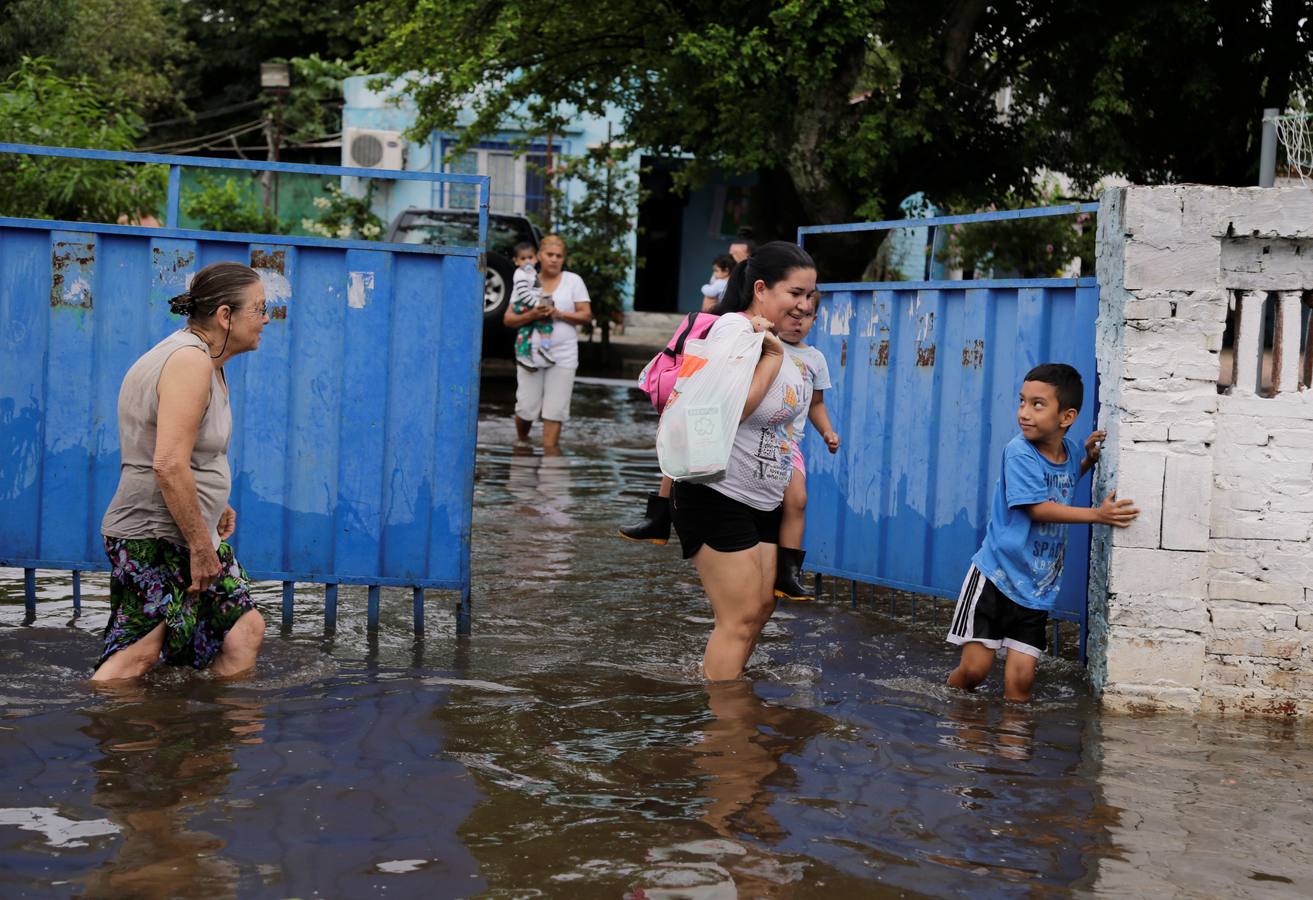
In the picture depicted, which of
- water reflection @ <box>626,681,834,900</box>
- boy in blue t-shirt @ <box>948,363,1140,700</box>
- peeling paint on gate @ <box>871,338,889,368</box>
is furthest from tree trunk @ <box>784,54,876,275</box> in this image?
water reflection @ <box>626,681,834,900</box>

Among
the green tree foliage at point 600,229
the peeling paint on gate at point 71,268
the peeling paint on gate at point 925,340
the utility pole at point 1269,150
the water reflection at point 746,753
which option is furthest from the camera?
the green tree foliage at point 600,229

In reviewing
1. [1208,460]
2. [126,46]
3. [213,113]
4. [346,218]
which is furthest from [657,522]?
[213,113]

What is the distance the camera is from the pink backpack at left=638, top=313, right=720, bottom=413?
538 cm

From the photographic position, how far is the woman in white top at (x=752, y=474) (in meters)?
5.31

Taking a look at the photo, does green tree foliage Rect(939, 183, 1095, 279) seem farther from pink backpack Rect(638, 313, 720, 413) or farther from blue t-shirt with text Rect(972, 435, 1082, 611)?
pink backpack Rect(638, 313, 720, 413)

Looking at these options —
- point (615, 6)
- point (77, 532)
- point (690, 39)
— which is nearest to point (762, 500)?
point (77, 532)

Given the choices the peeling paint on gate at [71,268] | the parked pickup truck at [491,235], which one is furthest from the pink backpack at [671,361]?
the parked pickup truck at [491,235]

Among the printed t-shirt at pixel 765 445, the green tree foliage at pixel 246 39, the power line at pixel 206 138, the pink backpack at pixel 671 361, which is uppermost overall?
the green tree foliage at pixel 246 39

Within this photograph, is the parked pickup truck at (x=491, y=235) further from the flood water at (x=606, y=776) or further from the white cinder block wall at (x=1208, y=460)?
the white cinder block wall at (x=1208, y=460)

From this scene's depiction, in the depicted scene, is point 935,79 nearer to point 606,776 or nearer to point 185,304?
point 185,304

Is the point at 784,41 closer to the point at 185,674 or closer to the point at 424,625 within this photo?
the point at 424,625

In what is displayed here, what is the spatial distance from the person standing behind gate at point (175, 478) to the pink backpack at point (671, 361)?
4.76 feet

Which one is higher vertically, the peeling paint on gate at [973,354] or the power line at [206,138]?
the power line at [206,138]

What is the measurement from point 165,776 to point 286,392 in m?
2.19
